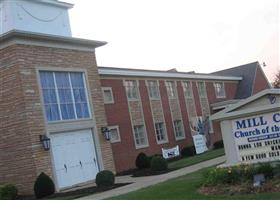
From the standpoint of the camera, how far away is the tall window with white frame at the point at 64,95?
24.3 metres

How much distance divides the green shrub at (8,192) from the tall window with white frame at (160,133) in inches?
601

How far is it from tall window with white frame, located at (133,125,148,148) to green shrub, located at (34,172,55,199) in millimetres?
12129

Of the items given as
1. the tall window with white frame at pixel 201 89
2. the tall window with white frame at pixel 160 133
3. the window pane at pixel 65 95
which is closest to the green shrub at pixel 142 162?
the window pane at pixel 65 95

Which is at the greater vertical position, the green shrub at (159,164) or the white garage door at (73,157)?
the white garage door at (73,157)

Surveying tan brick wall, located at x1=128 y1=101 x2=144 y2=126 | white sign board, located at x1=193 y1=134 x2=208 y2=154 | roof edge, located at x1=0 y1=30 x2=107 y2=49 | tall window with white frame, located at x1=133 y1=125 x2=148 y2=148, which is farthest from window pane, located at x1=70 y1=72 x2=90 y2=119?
white sign board, located at x1=193 y1=134 x2=208 y2=154

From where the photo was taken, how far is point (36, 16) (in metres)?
25.7

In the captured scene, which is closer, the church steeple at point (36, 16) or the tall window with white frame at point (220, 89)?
the church steeple at point (36, 16)

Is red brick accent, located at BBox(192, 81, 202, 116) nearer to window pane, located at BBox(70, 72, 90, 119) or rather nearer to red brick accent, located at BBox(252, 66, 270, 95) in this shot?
red brick accent, located at BBox(252, 66, 270, 95)

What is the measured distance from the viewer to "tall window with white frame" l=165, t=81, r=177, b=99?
126 feet

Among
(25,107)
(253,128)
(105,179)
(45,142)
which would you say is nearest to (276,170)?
(253,128)

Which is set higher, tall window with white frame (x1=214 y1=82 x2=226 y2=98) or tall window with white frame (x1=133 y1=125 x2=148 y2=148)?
tall window with white frame (x1=214 y1=82 x2=226 y2=98)

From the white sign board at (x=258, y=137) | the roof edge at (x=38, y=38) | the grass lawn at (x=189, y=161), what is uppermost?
the roof edge at (x=38, y=38)

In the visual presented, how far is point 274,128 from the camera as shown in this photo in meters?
13.2

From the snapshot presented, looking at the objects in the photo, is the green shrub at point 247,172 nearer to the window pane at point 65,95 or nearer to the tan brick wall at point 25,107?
the tan brick wall at point 25,107
